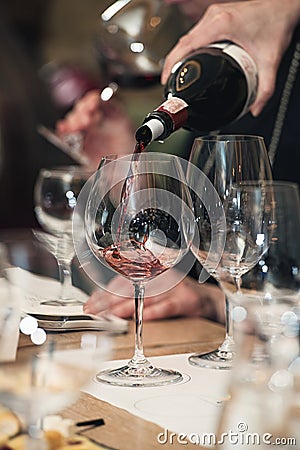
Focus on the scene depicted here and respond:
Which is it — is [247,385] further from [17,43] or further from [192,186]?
[17,43]

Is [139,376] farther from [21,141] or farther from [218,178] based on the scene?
[21,141]

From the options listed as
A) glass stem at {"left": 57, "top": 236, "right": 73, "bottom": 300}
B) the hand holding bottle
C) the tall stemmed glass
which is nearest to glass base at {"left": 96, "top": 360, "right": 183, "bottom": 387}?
the tall stemmed glass

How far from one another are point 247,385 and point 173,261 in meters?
0.28

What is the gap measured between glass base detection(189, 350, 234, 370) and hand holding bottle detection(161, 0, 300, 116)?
1.02 feet

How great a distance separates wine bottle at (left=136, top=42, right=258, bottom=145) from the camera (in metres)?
0.95

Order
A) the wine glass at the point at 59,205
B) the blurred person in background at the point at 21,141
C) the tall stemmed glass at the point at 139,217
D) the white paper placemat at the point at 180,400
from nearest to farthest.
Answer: the white paper placemat at the point at 180,400
the tall stemmed glass at the point at 139,217
the wine glass at the point at 59,205
the blurred person in background at the point at 21,141

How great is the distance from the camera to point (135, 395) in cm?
70

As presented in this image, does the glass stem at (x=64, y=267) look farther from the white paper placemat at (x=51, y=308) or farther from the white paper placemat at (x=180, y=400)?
the white paper placemat at (x=180, y=400)

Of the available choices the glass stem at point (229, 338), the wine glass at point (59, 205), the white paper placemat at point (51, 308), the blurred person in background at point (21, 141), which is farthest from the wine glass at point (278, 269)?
the blurred person in background at point (21, 141)

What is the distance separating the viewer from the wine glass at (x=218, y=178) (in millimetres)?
778

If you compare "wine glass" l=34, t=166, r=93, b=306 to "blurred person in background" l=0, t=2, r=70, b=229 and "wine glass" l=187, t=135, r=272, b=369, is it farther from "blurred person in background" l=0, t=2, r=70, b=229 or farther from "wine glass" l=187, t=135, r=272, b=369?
"blurred person in background" l=0, t=2, r=70, b=229

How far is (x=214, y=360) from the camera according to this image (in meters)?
0.82

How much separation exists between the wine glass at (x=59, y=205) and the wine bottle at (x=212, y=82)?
0.68ft

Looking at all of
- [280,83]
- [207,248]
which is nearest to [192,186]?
[207,248]
